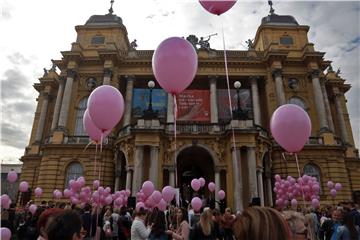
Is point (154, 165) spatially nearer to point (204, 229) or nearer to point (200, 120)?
point (200, 120)

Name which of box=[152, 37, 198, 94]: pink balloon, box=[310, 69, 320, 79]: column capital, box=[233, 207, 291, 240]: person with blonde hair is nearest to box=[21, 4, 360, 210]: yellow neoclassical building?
box=[310, 69, 320, 79]: column capital

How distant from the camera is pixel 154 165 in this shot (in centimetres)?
2017

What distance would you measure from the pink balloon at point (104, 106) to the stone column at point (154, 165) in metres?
12.4

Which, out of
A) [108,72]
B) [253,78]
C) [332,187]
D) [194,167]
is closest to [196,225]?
[332,187]

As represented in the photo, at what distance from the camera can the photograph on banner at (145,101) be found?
95.2ft

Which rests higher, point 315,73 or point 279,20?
point 279,20

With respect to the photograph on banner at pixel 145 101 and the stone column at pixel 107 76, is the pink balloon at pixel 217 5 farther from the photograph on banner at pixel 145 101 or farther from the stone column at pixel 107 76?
the stone column at pixel 107 76

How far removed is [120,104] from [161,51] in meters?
2.09

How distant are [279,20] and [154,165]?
2690 centimetres

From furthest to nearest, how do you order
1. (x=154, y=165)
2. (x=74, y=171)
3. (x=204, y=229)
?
1. (x=74, y=171)
2. (x=154, y=165)
3. (x=204, y=229)

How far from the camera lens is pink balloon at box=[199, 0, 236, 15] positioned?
7.68m

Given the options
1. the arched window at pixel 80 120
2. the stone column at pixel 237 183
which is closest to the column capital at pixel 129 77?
the arched window at pixel 80 120

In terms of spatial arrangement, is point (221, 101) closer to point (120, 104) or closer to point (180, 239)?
point (120, 104)

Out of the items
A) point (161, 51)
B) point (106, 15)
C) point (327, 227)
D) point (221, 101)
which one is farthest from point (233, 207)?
point (106, 15)
